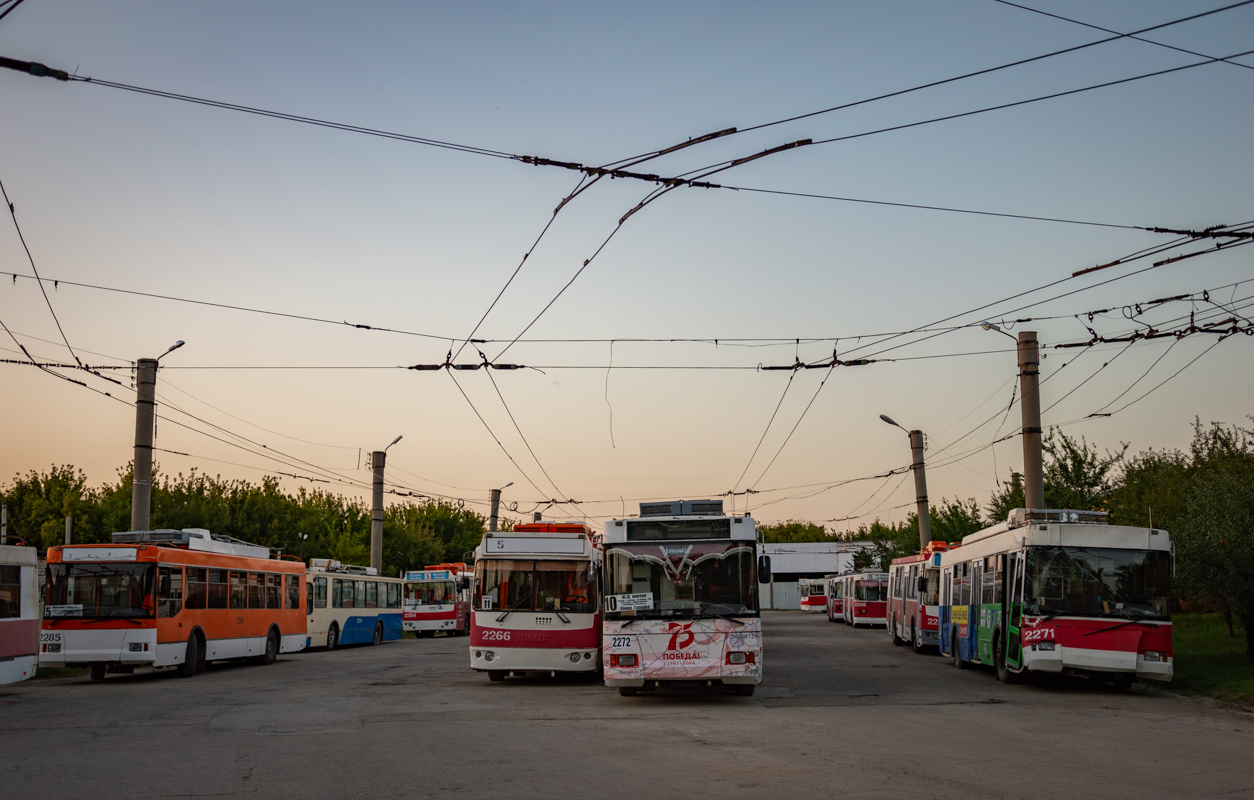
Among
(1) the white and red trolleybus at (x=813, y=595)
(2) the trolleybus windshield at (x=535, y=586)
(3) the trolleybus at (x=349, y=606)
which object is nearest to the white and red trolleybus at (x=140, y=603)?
(2) the trolleybus windshield at (x=535, y=586)

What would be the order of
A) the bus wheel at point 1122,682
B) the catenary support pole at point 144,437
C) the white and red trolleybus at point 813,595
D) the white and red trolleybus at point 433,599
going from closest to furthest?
the bus wheel at point 1122,682, the catenary support pole at point 144,437, the white and red trolleybus at point 433,599, the white and red trolleybus at point 813,595

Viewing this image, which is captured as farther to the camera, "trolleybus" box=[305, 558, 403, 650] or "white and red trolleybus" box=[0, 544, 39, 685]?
"trolleybus" box=[305, 558, 403, 650]

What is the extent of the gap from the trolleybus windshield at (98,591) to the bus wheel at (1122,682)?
1825 cm

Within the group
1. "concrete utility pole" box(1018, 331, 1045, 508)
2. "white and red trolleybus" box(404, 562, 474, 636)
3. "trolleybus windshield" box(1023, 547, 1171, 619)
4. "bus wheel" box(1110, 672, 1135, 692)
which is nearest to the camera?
"bus wheel" box(1110, 672, 1135, 692)

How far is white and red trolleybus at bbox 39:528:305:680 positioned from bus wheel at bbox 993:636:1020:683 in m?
16.6

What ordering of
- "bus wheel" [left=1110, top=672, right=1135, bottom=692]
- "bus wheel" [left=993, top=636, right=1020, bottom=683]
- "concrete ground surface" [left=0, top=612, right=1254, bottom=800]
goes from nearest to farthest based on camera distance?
"concrete ground surface" [left=0, top=612, right=1254, bottom=800] < "bus wheel" [left=1110, top=672, right=1135, bottom=692] < "bus wheel" [left=993, top=636, right=1020, bottom=683]

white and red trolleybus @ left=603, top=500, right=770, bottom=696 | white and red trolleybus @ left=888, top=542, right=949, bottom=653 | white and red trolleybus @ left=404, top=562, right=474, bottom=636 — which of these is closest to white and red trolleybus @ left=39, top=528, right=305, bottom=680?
white and red trolleybus @ left=603, top=500, right=770, bottom=696

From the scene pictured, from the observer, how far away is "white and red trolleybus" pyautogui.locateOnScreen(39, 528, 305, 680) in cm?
2191

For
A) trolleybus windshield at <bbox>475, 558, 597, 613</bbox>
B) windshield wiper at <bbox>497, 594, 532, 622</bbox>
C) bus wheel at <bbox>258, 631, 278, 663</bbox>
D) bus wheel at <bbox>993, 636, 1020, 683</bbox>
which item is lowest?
bus wheel at <bbox>258, 631, 278, 663</bbox>

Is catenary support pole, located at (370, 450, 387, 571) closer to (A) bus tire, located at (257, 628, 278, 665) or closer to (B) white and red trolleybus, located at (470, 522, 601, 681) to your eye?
(A) bus tire, located at (257, 628, 278, 665)

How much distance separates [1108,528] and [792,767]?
10.7 meters

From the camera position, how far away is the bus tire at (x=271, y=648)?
29109 mm

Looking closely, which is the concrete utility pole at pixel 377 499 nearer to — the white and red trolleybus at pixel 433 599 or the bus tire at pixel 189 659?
the white and red trolleybus at pixel 433 599

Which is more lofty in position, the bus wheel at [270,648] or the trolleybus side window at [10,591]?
the trolleybus side window at [10,591]
